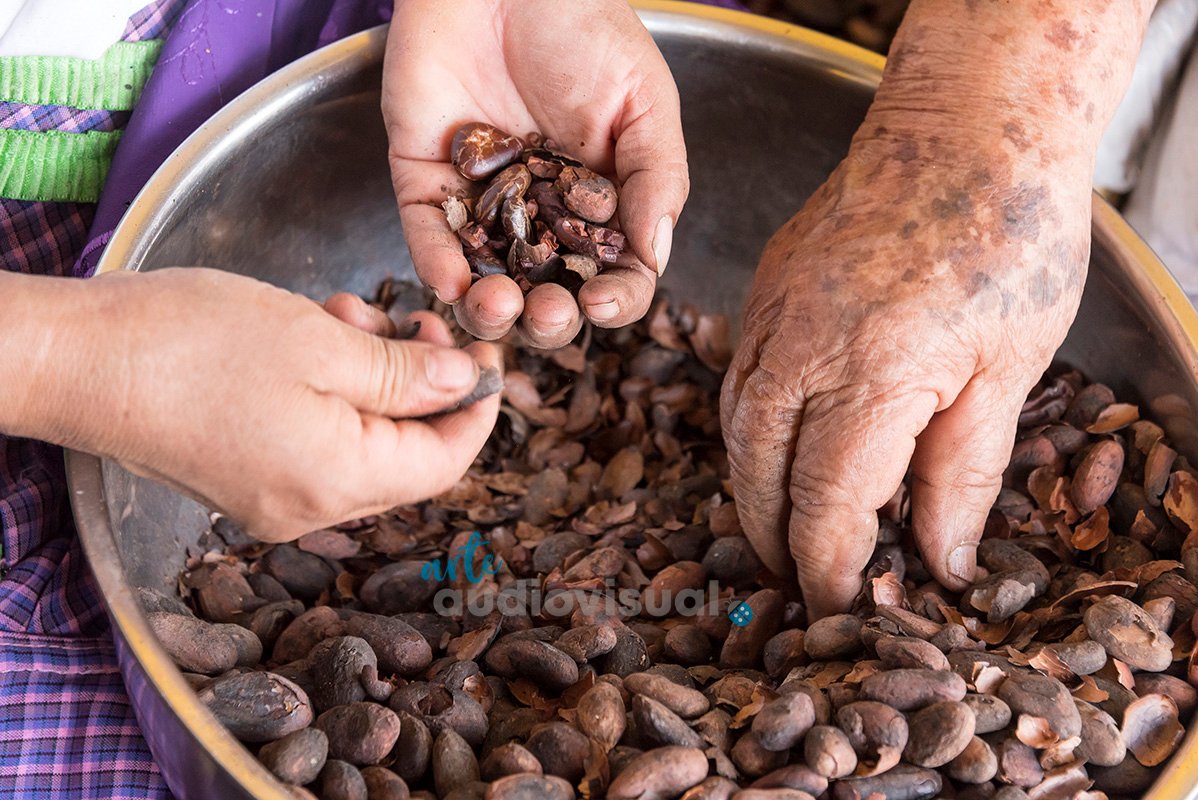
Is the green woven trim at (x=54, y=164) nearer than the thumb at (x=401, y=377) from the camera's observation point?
No

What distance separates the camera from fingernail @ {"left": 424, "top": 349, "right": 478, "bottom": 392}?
101cm

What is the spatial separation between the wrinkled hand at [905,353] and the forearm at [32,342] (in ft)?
2.48

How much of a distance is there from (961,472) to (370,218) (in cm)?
104

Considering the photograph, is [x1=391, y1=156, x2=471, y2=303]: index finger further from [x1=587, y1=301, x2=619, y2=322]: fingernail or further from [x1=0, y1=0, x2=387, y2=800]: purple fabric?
[x1=0, y1=0, x2=387, y2=800]: purple fabric

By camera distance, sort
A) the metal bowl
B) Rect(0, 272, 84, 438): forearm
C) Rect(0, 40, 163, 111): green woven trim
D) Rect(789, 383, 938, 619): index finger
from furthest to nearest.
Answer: Rect(0, 40, 163, 111): green woven trim → Rect(789, 383, 938, 619): index finger → the metal bowl → Rect(0, 272, 84, 438): forearm

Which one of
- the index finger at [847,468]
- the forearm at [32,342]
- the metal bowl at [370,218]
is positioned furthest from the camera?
the index finger at [847,468]

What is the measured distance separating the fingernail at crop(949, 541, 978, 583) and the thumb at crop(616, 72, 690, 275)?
51 cm

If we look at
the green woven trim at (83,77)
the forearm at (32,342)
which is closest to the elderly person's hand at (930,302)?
the forearm at (32,342)

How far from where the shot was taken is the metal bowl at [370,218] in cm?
112

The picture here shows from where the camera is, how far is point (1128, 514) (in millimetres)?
1387

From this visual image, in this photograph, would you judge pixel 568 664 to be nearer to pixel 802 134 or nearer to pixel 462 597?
pixel 462 597

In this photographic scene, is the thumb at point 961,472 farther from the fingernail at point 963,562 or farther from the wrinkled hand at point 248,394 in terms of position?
the wrinkled hand at point 248,394

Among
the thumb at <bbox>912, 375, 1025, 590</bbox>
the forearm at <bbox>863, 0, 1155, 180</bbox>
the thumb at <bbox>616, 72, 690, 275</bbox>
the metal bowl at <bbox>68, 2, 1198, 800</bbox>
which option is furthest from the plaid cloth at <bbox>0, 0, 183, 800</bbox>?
the forearm at <bbox>863, 0, 1155, 180</bbox>

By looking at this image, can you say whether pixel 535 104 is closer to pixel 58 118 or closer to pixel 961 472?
pixel 58 118
